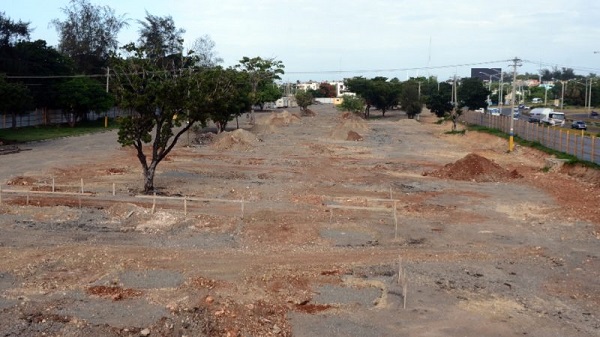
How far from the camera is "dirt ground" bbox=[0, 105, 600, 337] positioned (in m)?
12.0

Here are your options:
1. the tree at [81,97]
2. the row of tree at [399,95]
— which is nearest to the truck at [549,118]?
the row of tree at [399,95]

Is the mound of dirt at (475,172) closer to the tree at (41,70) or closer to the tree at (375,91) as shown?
the tree at (41,70)

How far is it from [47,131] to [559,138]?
45.8m

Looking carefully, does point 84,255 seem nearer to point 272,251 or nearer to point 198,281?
point 198,281

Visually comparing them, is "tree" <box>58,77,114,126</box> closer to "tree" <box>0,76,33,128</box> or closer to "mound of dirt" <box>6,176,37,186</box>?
"tree" <box>0,76,33,128</box>

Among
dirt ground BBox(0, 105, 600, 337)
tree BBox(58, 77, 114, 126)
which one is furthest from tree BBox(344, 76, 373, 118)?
dirt ground BBox(0, 105, 600, 337)

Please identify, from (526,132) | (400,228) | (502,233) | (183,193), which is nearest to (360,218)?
(400,228)

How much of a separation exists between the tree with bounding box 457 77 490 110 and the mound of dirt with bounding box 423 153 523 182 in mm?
68617

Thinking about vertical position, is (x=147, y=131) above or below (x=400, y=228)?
above

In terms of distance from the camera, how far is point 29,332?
11039mm

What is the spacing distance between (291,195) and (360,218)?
5.46 m

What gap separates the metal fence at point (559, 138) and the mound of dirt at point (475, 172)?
19.2 ft

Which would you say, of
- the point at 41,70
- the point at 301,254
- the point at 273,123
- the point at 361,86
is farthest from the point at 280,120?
the point at 301,254

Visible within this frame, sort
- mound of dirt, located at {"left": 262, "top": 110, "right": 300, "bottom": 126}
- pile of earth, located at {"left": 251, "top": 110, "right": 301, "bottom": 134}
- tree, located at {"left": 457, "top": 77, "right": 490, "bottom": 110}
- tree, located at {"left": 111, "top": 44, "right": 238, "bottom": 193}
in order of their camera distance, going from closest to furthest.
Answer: tree, located at {"left": 111, "top": 44, "right": 238, "bottom": 193}
pile of earth, located at {"left": 251, "top": 110, "right": 301, "bottom": 134}
mound of dirt, located at {"left": 262, "top": 110, "right": 300, "bottom": 126}
tree, located at {"left": 457, "top": 77, "right": 490, "bottom": 110}
